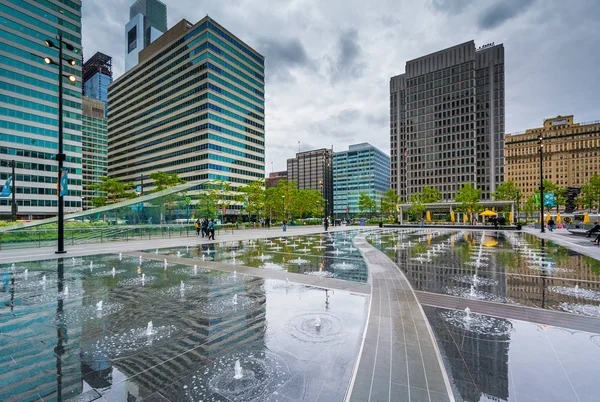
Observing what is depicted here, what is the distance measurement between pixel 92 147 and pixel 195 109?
81.0m

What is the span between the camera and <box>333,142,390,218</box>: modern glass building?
560 feet

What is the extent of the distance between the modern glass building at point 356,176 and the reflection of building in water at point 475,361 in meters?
161

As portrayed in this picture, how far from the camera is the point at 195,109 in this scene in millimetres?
87438

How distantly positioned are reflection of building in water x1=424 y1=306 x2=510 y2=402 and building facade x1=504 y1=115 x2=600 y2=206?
16471 cm

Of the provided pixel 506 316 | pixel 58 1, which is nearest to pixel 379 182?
pixel 58 1

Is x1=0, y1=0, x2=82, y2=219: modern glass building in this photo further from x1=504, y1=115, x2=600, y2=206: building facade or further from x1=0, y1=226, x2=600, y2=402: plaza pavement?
x1=504, y1=115, x2=600, y2=206: building facade

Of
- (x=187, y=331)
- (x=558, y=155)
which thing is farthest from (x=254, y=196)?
(x=558, y=155)

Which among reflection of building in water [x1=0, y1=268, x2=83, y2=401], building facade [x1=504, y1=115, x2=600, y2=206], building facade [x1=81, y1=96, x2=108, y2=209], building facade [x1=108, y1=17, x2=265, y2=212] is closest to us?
reflection of building in water [x1=0, y1=268, x2=83, y2=401]

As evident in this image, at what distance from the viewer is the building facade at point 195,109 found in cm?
8569

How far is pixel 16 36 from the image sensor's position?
2537 inches

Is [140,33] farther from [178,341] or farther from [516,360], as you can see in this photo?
[516,360]

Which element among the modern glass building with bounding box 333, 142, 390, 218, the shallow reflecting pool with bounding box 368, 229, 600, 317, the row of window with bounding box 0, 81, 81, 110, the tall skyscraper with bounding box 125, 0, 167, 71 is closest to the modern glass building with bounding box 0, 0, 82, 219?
the row of window with bounding box 0, 81, 81, 110

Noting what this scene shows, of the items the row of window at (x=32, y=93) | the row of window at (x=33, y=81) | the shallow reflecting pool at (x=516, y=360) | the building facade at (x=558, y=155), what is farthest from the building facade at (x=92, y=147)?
the building facade at (x=558, y=155)

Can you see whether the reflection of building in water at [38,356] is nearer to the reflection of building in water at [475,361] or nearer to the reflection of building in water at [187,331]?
the reflection of building in water at [187,331]
